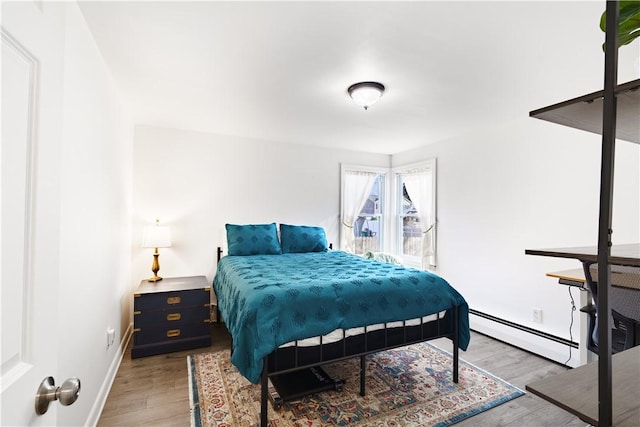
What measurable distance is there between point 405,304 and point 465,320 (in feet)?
1.99

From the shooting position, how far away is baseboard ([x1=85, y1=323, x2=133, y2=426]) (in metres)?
1.86

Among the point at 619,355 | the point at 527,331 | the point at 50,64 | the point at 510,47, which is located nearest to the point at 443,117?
the point at 510,47

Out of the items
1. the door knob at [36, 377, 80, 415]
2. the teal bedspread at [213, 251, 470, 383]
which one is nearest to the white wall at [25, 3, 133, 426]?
the door knob at [36, 377, 80, 415]

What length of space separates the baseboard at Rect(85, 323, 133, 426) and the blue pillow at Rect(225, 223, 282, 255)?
1334 millimetres

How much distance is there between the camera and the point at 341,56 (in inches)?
78.7

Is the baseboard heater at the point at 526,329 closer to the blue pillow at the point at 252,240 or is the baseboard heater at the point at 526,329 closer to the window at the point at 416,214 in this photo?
the window at the point at 416,214

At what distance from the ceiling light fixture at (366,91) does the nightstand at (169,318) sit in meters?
2.33

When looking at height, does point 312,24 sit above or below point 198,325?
above

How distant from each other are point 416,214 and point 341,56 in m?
3.15

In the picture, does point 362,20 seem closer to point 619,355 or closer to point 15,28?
point 15,28

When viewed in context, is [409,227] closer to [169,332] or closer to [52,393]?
[169,332]

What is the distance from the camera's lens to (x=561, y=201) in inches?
113

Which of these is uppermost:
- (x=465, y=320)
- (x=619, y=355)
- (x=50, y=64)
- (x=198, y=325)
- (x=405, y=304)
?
(x=50, y=64)

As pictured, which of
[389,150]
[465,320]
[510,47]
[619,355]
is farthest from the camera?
[389,150]
